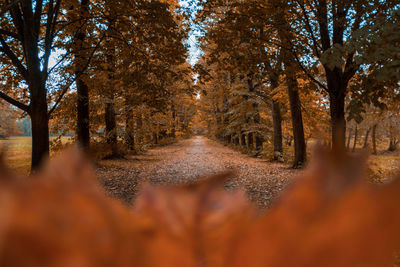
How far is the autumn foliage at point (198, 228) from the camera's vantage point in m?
0.20

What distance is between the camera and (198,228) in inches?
11.2

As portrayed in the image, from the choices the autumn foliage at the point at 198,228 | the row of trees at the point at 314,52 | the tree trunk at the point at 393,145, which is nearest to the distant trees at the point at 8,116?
the row of trees at the point at 314,52

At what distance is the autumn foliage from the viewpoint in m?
0.20

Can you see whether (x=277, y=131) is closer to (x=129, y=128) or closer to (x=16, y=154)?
(x=129, y=128)

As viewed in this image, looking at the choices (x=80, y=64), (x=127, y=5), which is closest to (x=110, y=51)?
(x=80, y=64)

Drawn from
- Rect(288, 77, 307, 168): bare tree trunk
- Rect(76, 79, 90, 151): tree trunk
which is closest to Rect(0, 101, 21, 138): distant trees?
Rect(76, 79, 90, 151): tree trunk

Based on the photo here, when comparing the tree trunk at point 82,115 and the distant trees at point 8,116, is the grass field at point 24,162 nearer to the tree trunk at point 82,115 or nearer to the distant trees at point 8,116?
the distant trees at point 8,116

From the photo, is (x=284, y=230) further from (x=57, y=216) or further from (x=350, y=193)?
(x=57, y=216)

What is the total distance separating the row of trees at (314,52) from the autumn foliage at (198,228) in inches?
2.4

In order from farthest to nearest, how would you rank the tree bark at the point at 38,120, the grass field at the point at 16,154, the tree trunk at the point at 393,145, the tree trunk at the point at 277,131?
the tree trunk at the point at 393,145, the tree trunk at the point at 277,131, the tree bark at the point at 38,120, the grass field at the point at 16,154

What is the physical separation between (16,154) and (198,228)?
9.29 feet

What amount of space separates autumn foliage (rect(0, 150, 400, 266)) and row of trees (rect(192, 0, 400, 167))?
6 centimetres

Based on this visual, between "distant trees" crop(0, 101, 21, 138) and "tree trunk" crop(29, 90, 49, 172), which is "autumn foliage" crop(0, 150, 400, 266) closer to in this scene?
"distant trees" crop(0, 101, 21, 138)

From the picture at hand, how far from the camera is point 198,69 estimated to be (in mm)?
7398
